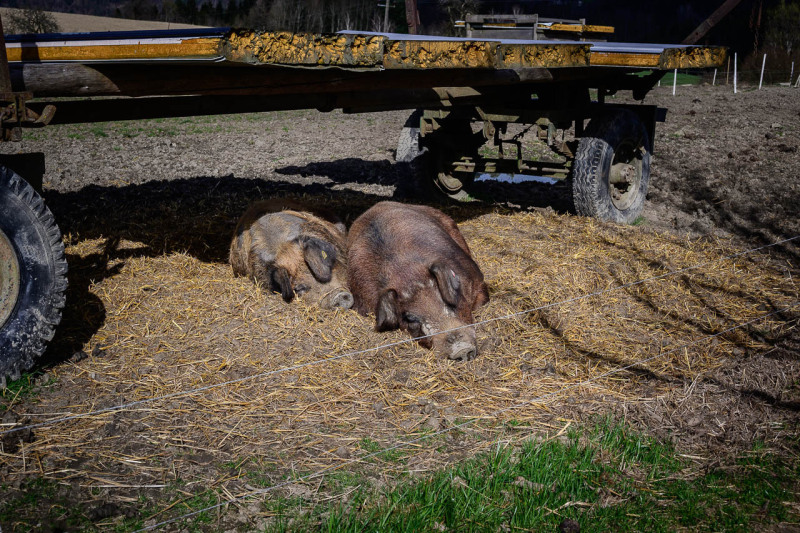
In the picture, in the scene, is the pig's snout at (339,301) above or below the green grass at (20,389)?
above

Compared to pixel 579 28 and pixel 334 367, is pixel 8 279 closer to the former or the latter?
pixel 334 367

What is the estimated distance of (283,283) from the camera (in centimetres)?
541

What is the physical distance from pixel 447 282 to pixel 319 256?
1274mm

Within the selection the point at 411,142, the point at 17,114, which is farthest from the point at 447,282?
the point at 411,142

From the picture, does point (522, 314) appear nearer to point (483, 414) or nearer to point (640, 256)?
point (483, 414)

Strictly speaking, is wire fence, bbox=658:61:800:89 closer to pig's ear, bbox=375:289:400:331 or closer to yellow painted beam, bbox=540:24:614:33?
yellow painted beam, bbox=540:24:614:33

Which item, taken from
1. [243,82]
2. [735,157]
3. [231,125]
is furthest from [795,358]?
[231,125]

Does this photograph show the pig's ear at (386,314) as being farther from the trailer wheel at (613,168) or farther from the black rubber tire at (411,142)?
the black rubber tire at (411,142)

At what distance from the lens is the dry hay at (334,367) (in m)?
3.46

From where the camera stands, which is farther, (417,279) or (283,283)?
(283,283)

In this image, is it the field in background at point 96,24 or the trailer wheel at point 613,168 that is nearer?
the trailer wheel at point 613,168

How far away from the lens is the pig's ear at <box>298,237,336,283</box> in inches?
219

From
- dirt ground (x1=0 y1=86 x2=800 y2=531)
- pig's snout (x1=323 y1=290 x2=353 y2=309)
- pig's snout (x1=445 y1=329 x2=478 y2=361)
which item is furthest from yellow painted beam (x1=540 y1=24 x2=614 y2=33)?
pig's snout (x1=445 y1=329 x2=478 y2=361)

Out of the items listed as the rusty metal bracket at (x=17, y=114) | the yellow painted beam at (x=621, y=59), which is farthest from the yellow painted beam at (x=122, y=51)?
the yellow painted beam at (x=621, y=59)
